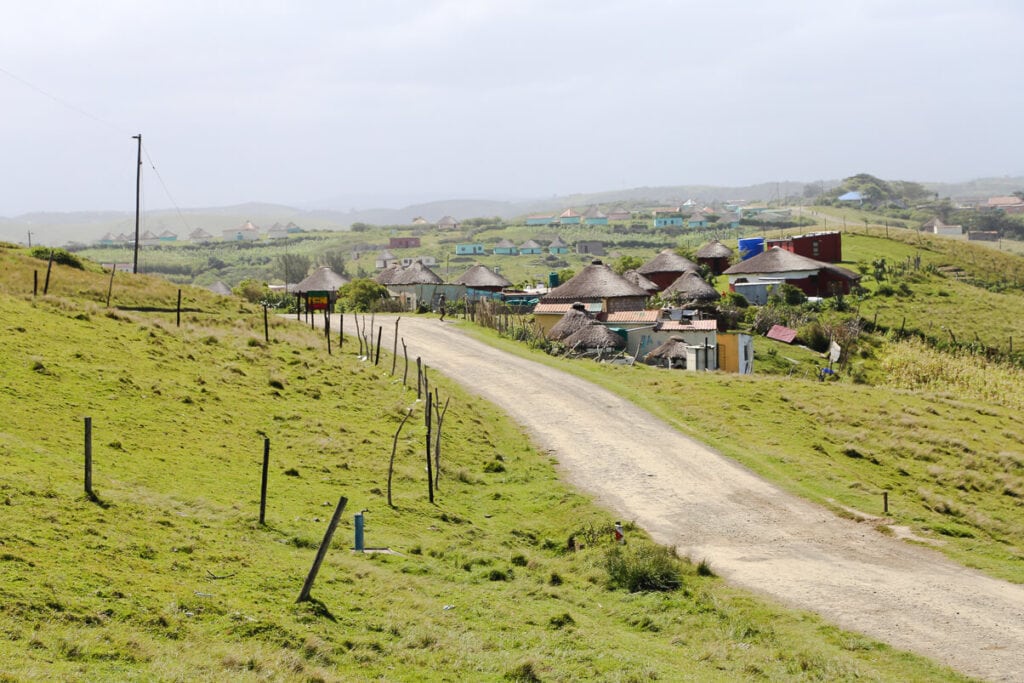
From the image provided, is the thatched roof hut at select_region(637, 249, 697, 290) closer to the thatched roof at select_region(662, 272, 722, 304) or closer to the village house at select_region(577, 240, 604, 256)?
the thatched roof at select_region(662, 272, 722, 304)

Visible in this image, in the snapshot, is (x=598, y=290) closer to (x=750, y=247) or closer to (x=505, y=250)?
(x=750, y=247)

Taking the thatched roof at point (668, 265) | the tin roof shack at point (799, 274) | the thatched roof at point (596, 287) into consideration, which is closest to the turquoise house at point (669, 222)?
the thatched roof at point (668, 265)

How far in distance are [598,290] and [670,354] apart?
12299 mm

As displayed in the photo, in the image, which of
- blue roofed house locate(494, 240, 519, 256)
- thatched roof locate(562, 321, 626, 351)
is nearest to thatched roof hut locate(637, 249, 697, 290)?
thatched roof locate(562, 321, 626, 351)

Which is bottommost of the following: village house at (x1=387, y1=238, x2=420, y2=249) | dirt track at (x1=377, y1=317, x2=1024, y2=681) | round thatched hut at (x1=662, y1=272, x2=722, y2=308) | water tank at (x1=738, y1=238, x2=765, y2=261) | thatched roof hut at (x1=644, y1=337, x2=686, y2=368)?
dirt track at (x1=377, y1=317, x2=1024, y2=681)

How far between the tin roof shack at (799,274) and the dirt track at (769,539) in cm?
3624

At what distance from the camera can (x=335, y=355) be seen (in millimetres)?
37812

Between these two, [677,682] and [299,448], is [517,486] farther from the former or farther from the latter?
[677,682]

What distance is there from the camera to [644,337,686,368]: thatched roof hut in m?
45.9

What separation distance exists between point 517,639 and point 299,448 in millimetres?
11523

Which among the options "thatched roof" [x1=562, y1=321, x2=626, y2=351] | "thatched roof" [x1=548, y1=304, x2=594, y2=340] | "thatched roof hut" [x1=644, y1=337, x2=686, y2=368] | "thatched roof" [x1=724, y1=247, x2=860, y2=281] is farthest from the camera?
"thatched roof" [x1=724, y1=247, x2=860, y2=281]

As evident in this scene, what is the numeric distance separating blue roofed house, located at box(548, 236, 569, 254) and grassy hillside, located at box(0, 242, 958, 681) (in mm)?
123535

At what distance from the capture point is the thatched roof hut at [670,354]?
151ft

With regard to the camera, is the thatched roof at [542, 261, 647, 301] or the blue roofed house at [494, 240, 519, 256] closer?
the thatched roof at [542, 261, 647, 301]
